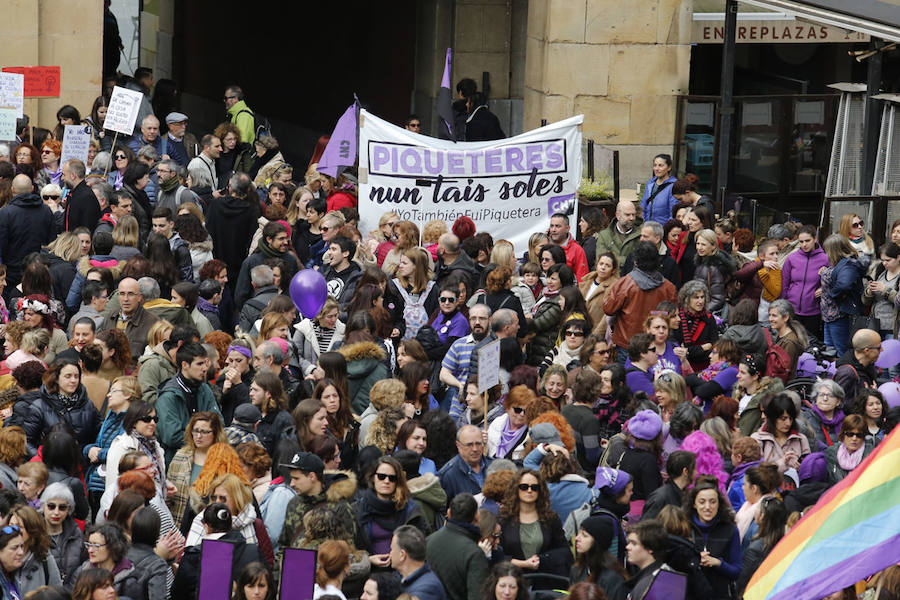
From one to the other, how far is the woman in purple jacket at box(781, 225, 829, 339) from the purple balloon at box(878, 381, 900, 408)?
10.4 ft

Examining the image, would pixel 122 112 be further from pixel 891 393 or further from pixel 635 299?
pixel 891 393

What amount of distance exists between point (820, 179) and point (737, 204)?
3.18 m

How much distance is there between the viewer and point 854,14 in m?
18.7

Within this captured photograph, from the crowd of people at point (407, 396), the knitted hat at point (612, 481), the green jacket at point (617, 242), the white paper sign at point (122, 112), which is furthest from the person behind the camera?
the white paper sign at point (122, 112)

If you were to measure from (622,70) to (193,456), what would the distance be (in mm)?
13498

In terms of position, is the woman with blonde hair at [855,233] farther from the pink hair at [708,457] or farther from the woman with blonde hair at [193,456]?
the woman with blonde hair at [193,456]

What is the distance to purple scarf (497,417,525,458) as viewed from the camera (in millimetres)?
11156

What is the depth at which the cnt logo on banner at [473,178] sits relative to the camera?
55.4ft

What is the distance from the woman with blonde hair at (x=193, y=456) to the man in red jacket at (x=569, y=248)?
238 inches

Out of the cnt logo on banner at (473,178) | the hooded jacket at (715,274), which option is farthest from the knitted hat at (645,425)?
the cnt logo on banner at (473,178)

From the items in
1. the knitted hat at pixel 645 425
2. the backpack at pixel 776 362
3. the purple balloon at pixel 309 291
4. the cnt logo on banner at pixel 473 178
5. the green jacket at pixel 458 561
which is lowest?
the green jacket at pixel 458 561

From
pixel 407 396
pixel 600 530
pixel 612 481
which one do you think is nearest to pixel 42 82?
pixel 407 396

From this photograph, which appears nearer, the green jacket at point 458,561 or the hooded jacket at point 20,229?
the green jacket at point 458,561

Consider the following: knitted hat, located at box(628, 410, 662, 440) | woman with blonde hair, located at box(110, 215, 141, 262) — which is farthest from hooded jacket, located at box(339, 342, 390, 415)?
woman with blonde hair, located at box(110, 215, 141, 262)
